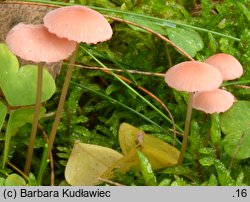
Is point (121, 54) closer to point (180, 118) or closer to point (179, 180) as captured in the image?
point (180, 118)

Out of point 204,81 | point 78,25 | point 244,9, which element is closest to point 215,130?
point 204,81

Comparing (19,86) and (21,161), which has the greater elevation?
(19,86)

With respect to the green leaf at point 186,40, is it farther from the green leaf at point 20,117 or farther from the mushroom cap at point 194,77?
the green leaf at point 20,117

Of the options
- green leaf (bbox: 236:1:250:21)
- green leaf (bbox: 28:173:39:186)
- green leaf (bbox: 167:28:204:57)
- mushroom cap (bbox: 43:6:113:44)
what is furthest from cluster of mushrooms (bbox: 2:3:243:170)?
green leaf (bbox: 236:1:250:21)

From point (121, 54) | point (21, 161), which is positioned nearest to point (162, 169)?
point (21, 161)

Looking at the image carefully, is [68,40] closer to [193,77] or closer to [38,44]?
[38,44]
